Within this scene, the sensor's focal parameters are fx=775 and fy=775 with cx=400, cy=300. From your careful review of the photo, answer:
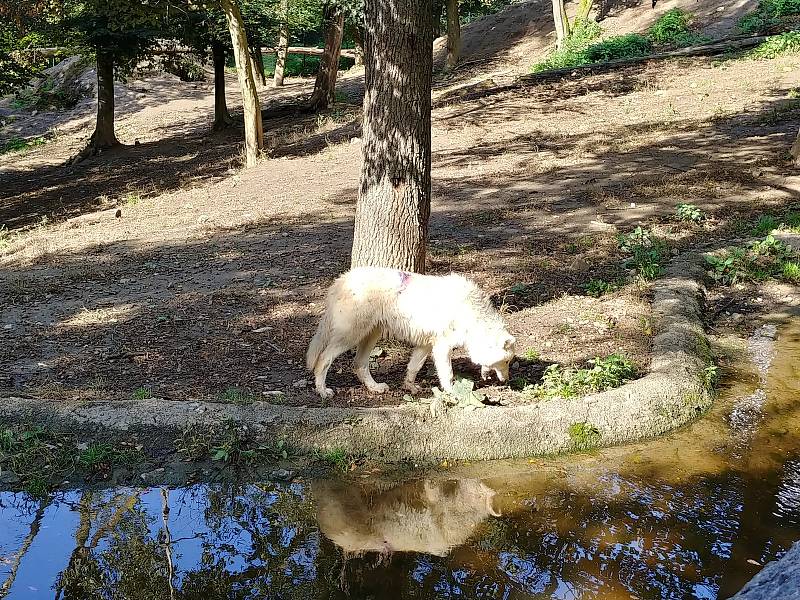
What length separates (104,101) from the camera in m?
22.9

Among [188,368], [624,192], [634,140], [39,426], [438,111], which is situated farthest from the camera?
[438,111]

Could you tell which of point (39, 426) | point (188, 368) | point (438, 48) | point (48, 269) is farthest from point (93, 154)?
point (39, 426)

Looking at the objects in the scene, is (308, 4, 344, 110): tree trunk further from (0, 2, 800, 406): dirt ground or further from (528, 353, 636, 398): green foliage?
(528, 353, 636, 398): green foliage

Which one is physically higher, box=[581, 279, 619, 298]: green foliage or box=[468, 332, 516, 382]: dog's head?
box=[468, 332, 516, 382]: dog's head

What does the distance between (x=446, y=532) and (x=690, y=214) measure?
299 inches

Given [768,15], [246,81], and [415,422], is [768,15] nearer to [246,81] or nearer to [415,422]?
[246,81]

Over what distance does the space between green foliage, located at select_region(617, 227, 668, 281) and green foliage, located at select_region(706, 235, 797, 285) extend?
1.98 ft

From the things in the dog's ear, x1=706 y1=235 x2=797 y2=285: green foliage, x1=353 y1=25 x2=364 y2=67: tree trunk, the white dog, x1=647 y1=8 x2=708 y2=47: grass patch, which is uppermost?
x1=353 y1=25 x2=364 y2=67: tree trunk

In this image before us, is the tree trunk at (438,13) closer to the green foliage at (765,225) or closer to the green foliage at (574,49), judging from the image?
the green foliage at (574,49)

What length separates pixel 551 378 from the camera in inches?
254

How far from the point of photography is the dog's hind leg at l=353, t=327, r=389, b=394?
6547mm

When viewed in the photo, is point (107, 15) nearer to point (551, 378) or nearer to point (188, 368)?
point (188, 368)

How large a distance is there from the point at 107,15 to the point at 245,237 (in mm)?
9642

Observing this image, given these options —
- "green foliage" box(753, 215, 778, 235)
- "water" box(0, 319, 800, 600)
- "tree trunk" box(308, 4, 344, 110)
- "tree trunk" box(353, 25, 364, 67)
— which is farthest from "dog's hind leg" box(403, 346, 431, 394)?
"tree trunk" box(353, 25, 364, 67)
